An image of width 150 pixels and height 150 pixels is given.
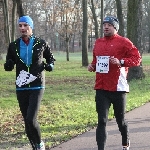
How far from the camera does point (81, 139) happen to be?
6.60 metres

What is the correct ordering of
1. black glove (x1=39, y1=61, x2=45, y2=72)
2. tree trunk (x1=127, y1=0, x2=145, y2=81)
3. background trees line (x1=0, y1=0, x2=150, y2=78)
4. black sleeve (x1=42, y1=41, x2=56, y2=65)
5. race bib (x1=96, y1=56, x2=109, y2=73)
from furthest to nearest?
background trees line (x1=0, y1=0, x2=150, y2=78)
tree trunk (x1=127, y1=0, x2=145, y2=81)
black sleeve (x1=42, y1=41, x2=56, y2=65)
black glove (x1=39, y1=61, x2=45, y2=72)
race bib (x1=96, y1=56, x2=109, y2=73)

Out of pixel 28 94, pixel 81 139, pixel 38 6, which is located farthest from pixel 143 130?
pixel 38 6

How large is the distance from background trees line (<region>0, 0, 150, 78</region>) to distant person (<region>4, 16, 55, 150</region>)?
11.6 metres

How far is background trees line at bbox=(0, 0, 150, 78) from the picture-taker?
55.1 ft

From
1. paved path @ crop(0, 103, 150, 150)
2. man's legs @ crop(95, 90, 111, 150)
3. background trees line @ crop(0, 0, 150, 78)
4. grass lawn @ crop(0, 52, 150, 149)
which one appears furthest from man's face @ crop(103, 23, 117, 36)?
background trees line @ crop(0, 0, 150, 78)

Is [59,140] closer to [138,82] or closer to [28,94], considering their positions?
[28,94]

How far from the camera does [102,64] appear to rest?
17.0 ft

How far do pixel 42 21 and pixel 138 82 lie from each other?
67110 mm

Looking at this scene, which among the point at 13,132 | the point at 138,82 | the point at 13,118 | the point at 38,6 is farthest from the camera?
the point at 38,6

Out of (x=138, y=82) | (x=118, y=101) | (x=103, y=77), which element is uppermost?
(x=103, y=77)

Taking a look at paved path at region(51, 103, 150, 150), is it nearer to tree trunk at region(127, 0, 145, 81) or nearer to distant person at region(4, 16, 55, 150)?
distant person at region(4, 16, 55, 150)

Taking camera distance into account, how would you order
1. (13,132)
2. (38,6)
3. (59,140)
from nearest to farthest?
1. (59,140)
2. (13,132)
3. (38,6)

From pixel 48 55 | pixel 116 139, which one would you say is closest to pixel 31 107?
pixel 48 55

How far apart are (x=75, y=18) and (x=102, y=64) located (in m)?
47.9
